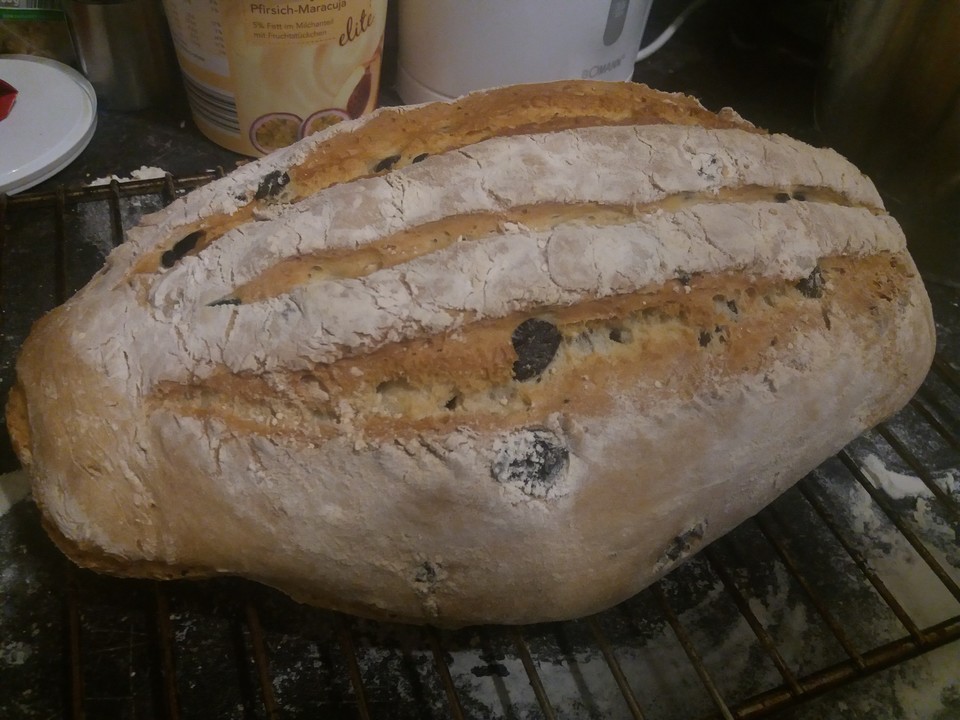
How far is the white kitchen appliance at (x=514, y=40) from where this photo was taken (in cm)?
115

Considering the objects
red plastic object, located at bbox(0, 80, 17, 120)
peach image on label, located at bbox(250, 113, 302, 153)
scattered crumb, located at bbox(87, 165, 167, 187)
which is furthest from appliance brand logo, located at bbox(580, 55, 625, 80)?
red plastic object, located at bbox(0, 80, 17, 120)

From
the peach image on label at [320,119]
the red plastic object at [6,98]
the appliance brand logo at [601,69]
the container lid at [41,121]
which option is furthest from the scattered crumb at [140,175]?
the appliance brand logo at [601,69]

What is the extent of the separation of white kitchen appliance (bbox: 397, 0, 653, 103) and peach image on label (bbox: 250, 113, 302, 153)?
0.28 meters

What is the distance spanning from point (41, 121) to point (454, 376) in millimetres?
1035

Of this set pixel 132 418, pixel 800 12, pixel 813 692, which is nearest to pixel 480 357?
pixel 132 418

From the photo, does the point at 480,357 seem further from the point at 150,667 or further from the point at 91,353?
the point at 150,667

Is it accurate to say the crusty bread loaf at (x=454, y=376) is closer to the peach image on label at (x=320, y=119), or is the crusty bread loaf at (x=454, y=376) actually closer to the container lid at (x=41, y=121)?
the peach image on label at (x=320, y=119)

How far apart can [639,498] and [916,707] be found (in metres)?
0.45

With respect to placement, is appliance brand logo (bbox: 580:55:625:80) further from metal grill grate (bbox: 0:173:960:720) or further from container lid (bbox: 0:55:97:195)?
container lid (bbox: 0:55:97:195)

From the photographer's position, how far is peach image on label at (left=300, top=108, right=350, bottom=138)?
1.18 meters

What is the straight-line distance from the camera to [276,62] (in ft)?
3.54

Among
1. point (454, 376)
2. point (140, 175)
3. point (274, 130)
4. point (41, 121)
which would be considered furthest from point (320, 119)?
point (454, 376)

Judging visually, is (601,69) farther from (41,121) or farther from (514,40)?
(41,121)

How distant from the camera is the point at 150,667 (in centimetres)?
75
